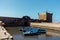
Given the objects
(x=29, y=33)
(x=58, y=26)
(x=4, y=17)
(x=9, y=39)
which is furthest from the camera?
(x=4, y=17)

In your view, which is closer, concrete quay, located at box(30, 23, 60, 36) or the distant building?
concrete quay, located at box(30, 23, 60, 36)

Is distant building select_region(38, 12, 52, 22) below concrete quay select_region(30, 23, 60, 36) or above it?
above

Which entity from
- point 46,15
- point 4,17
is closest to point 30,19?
point 46,15

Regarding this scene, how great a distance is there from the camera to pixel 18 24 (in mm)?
54312

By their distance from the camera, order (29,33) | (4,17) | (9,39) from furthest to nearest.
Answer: (4,17), (29,33), (9,39)

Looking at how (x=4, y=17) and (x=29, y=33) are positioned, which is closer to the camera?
(x=29, y=33)

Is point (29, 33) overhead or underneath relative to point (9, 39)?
underneath

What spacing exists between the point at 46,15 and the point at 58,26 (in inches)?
789

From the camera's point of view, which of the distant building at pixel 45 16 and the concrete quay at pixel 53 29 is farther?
the distant building at pixel 45 16

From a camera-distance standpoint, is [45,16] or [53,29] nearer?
[53,29]

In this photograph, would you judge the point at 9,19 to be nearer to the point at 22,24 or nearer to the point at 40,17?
the point at 22,24

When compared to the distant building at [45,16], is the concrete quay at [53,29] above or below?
below

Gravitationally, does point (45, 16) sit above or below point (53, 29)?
above

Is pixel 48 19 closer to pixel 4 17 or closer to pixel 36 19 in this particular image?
pixel 36 19
